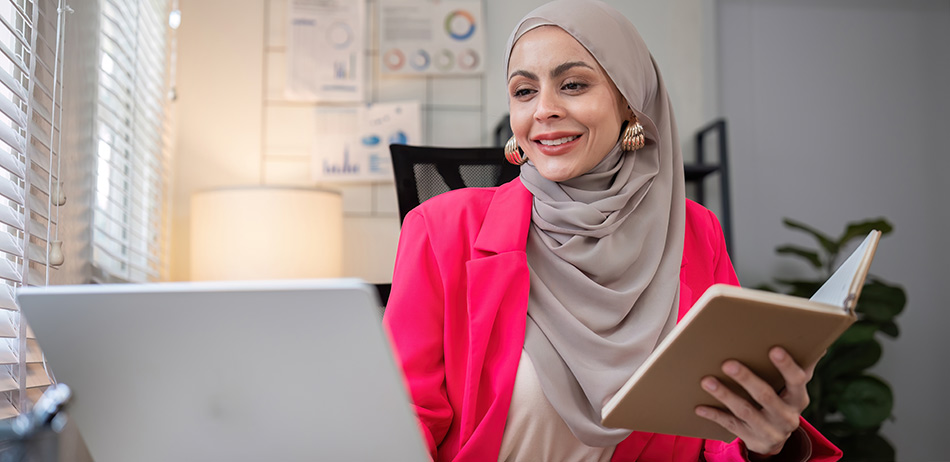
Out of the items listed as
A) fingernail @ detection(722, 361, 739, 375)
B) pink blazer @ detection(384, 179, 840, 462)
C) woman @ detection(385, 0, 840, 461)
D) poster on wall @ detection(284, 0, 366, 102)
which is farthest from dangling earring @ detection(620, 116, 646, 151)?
poster on wall @ detection(284, 0, 366, 102)

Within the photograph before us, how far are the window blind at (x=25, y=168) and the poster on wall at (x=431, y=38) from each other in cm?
160

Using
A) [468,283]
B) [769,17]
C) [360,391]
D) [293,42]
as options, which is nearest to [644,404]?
[360,391]

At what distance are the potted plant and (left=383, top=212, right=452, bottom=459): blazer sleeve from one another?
6.04ft

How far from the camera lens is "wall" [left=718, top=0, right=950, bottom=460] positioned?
2988 mm

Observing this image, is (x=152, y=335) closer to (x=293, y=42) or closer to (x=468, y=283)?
(x=468, y=283)

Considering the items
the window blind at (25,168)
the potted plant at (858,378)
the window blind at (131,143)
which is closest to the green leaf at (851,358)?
the potted plant at (858,378)

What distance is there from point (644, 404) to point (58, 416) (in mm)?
533

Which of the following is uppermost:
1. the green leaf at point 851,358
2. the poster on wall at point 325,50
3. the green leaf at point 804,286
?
the poster on wall at point 325,50

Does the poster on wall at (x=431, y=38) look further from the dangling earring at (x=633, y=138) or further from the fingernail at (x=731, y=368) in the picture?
the fingernail at (x=731, y=368)

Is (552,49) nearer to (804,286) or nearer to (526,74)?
(526,74)

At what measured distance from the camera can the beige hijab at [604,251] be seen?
1.13 metres

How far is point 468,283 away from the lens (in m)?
1.16

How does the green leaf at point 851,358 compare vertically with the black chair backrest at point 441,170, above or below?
below

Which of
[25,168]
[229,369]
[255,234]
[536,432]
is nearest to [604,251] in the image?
[536,432]
